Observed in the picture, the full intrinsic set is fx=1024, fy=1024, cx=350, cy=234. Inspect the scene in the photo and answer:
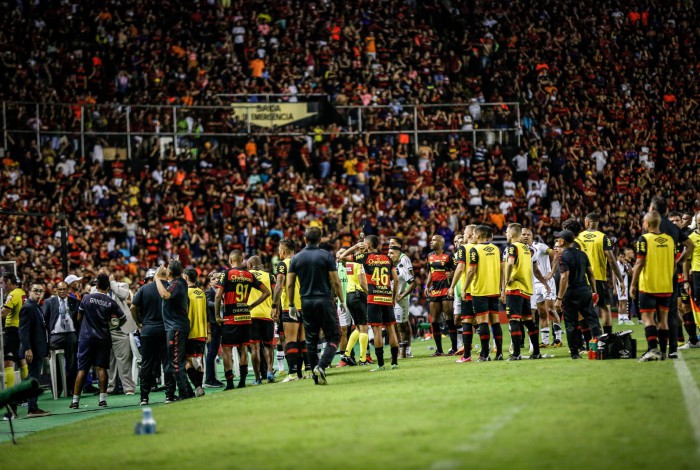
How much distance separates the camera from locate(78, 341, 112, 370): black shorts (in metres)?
18.2

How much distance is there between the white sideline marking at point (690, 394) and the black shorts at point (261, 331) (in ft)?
24.2

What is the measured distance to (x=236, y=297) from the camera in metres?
18.2

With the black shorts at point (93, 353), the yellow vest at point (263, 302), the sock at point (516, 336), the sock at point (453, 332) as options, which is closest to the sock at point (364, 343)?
the sock at point (453, 332)

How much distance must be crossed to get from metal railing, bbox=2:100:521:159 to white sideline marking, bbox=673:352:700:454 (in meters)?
22.9

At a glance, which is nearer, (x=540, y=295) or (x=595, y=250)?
(x=595, y=250)

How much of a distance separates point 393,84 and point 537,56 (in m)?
6.59

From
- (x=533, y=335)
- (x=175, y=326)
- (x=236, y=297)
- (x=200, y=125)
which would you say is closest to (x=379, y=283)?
(x=236, y=297)

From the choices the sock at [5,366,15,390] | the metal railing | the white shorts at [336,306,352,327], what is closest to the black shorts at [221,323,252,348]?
the sock at [5,366,15,390]

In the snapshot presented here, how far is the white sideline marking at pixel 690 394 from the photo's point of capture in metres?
9.38

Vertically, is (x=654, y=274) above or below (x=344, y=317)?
above

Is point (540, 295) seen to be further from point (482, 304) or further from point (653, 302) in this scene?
point (653, 302)

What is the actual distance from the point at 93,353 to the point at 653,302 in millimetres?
9654

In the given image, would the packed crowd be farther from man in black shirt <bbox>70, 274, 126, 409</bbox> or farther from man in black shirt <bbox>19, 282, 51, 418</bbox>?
man in black shirt <bbox>70, 274, 126, 409</bbox>

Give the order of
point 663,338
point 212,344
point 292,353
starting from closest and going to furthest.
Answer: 1. point 663,338
2. point 292,353
3. point 212,344
